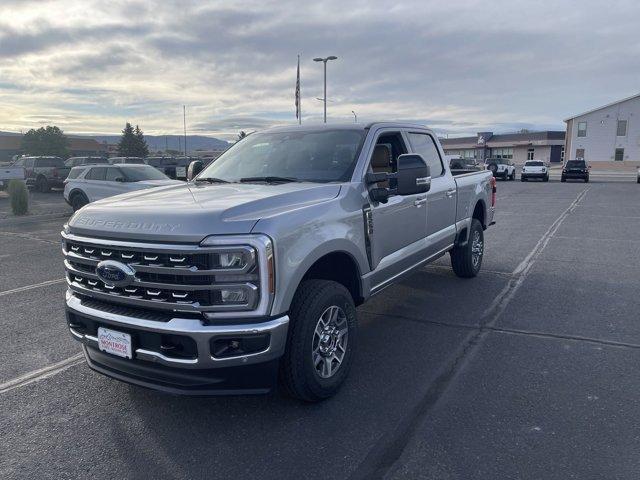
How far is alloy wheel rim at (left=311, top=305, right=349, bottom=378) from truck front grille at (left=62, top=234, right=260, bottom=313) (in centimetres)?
74

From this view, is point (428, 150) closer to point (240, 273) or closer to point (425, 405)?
point (425, 405)

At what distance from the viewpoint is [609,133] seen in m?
61.9

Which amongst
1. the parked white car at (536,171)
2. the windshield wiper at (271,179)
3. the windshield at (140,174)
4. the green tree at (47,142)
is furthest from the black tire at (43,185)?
the green tree at (47,142)

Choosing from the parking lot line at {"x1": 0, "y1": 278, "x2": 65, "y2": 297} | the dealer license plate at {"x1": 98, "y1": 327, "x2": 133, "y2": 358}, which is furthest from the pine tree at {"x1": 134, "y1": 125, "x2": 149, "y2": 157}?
the dealer license plate at {"x1": 98, "y1": 327, "x2": 133, "y2": 358}

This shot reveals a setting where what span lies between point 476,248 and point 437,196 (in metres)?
1.91

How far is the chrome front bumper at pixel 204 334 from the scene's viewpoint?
9.82ft

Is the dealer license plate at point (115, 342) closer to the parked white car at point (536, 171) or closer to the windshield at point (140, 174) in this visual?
the windshield at point (140, 174)

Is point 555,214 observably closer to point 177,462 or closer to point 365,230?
point 365,230

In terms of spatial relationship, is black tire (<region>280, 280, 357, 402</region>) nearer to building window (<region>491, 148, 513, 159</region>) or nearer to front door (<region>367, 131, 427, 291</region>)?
front door (<region>367, 131, 427, 291</region>)

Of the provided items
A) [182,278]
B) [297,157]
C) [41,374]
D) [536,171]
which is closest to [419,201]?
[297,157]

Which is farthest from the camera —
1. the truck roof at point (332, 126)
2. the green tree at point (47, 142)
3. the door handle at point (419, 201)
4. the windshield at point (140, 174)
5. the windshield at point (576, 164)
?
the green tree at point (47, 142)

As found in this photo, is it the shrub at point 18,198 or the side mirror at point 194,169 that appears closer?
the side mirror at point 194,169

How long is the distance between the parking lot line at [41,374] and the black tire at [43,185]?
23937 mm

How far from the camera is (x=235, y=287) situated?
2994 millimetres
